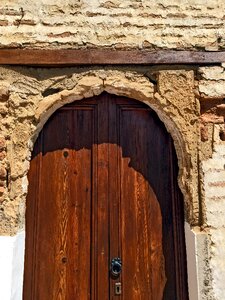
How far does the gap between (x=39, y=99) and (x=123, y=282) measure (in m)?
1.46

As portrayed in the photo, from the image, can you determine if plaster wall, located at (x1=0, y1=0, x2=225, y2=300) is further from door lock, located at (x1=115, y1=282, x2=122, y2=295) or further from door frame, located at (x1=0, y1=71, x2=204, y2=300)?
door lock, located at (x1=115, y1=282, x2=122, y2=295)

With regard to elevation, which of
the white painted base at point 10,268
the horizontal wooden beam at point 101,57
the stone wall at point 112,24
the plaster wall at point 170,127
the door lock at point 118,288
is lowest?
the door lock at point 118,288

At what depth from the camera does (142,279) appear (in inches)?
92.9

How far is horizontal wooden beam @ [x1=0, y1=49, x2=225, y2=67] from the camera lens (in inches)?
93.6

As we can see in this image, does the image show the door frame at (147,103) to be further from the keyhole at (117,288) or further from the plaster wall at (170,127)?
the keyhole at (117,288)

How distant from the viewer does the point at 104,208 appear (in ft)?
7.95

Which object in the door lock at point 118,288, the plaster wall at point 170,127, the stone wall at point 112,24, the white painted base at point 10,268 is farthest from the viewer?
the stone wall at point 112,24

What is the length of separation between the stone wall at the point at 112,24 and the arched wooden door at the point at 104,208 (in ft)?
1.55

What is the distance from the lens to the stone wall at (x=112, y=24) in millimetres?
2434

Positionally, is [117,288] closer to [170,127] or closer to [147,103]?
[170,127]

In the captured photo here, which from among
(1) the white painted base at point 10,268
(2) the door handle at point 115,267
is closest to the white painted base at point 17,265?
(1) the white painted base at point 10,268

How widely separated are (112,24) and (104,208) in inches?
54.8

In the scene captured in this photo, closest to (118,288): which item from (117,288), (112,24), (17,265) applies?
(117,288)

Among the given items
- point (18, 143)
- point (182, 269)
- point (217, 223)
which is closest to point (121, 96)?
point (18, 143)
